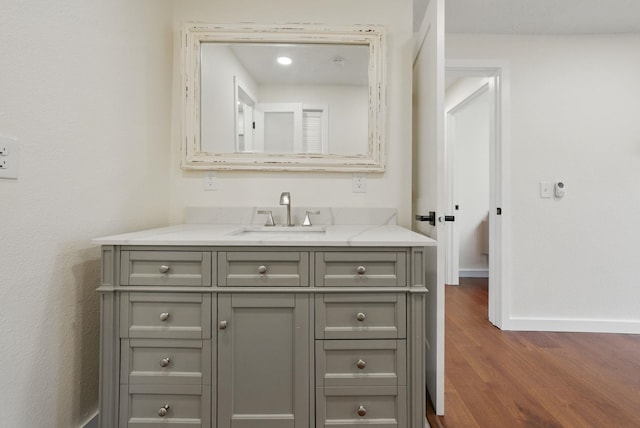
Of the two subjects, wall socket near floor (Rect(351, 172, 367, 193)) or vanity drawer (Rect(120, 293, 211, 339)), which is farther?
wall socket near floor (Rect(351, 172, 367, 193))

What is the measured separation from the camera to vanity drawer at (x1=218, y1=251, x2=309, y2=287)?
1.10 metres

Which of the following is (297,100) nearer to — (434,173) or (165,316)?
(434,173)

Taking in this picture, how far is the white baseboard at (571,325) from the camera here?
2.32 meters

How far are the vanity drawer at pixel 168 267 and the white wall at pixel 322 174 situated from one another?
0.71m

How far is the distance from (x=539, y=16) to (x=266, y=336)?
8.92ft

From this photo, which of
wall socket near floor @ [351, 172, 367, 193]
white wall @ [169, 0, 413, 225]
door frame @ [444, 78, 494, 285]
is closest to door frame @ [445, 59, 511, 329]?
white wall @ [169, 0, 413, 225]

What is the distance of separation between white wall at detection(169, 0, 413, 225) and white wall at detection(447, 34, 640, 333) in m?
0.90

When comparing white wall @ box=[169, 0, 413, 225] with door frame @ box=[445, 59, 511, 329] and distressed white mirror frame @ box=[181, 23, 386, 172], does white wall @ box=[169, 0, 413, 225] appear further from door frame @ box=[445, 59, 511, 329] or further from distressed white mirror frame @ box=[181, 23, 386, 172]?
door frame @ box=[445, 59, 511, 329]

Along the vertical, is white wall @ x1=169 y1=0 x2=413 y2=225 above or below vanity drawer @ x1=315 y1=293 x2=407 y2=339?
above

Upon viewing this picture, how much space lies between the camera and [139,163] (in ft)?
4.95

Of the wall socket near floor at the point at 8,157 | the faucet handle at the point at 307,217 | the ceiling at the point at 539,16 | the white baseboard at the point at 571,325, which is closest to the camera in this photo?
the wall socket near floor at the point at 8,157

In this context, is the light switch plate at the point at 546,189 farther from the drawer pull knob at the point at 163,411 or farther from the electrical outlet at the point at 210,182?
the drawer pull knob at the point at 163,411

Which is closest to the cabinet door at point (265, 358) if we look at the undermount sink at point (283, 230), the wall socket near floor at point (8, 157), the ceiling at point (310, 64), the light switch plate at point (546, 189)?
the undermount sink at point (283, 230)

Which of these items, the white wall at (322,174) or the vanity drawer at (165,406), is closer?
the vanity drawer at (165,406)
